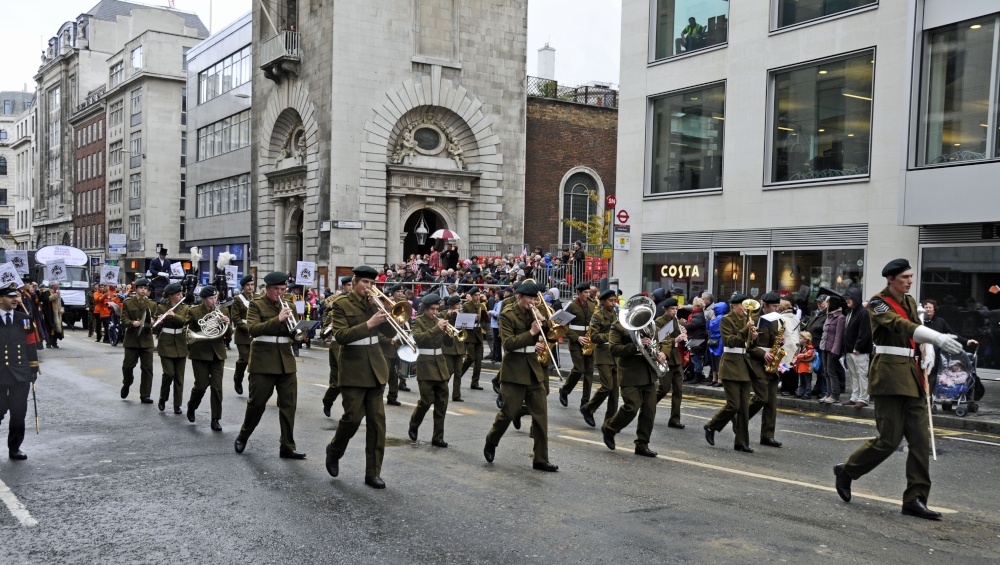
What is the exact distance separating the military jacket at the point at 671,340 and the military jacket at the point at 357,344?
3.85 metres

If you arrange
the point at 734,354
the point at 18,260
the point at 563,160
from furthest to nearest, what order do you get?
the point at 563,160
the point at 18,260
the point at 734,354

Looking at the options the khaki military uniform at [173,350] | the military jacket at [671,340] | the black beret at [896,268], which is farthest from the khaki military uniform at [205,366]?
the black beret at [896,268]

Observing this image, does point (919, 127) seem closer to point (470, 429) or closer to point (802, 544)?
point (470, 429)

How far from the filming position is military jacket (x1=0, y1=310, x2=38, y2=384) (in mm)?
9516

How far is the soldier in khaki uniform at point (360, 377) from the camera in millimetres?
8383

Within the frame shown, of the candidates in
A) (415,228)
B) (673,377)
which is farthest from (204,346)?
(415,228)

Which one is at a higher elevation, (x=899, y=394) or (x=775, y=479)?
(x=899, y=394)

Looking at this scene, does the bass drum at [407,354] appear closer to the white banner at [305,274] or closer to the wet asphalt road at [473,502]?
the wet asphalt road at [473,502]

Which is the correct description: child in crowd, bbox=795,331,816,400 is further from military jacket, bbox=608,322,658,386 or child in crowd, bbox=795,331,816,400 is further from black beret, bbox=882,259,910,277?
black beret, bbox=882,259,910,277

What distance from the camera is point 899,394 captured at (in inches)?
299

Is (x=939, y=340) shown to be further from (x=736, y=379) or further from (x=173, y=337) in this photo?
(x=173, y=337)

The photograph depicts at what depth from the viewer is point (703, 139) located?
79.2ft

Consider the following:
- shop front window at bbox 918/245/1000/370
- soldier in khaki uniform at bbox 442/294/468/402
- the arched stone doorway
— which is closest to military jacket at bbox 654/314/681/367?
soldier in khaki uniform at bbox 442/294/468/402

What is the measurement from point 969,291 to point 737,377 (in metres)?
9.99
